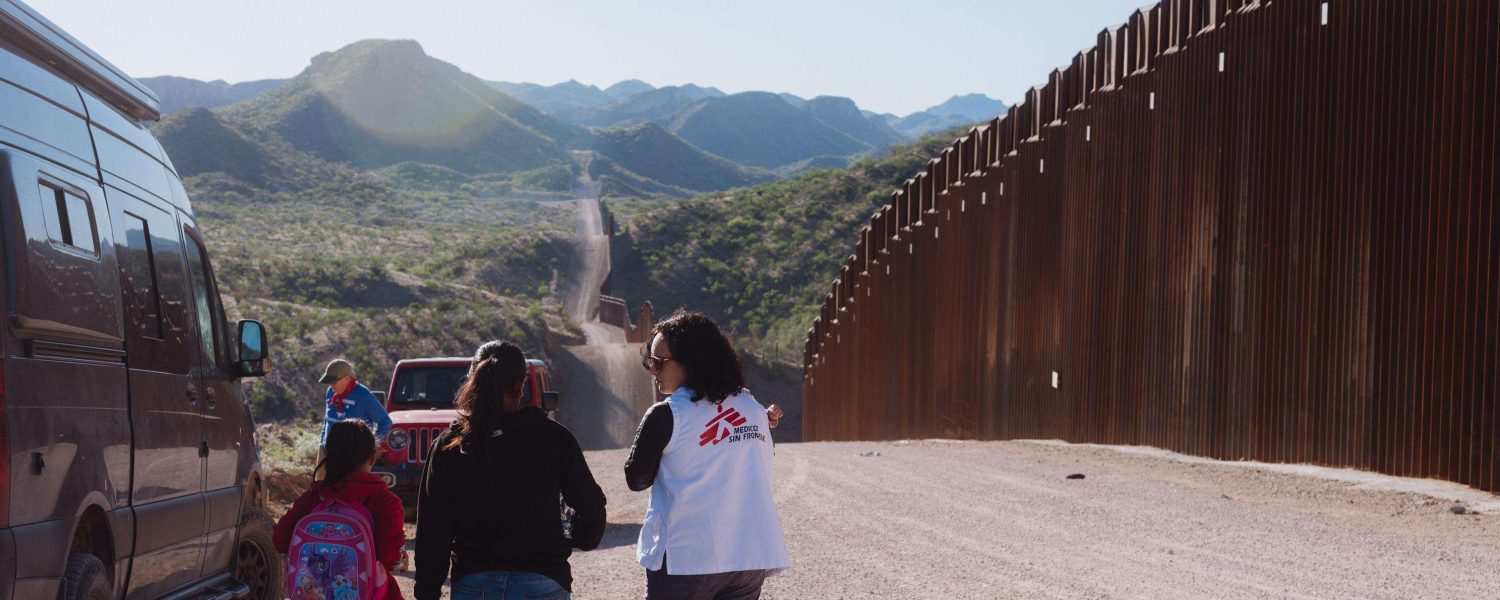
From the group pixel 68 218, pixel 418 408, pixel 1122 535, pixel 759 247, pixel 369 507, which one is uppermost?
pixel 68 218

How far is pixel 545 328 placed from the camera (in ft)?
188

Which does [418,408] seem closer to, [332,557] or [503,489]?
[332,557]

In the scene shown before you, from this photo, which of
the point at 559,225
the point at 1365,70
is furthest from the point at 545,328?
the point at 559,225

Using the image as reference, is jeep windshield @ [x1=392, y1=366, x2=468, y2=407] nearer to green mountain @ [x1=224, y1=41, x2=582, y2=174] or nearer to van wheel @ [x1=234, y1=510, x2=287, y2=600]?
van wheel @ [x1=234, y1=510, x2=287, y2=600]

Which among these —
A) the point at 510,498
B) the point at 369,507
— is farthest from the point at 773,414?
the point at 369,507

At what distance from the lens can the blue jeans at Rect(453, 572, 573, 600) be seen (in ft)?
15.4

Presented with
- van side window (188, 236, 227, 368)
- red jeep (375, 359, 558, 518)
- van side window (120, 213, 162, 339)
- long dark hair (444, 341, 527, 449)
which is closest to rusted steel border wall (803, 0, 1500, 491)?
red jeep (375, 359, 558, 518)

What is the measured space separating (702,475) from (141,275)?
10.9 ft

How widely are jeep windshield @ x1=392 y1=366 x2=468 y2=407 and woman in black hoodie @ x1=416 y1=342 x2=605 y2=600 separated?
1055 cm

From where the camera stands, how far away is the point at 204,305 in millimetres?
7648

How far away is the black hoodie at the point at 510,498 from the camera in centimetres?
468

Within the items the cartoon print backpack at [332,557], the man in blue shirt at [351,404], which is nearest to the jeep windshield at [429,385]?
the man in blue shirt at [351,404]

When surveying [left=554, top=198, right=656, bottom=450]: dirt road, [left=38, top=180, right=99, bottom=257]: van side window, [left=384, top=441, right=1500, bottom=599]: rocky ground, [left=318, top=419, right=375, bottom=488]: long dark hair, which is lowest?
[left=554, top=198, right=656, bottom=450]: dirt road

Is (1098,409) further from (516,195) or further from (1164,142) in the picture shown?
(516,195)
